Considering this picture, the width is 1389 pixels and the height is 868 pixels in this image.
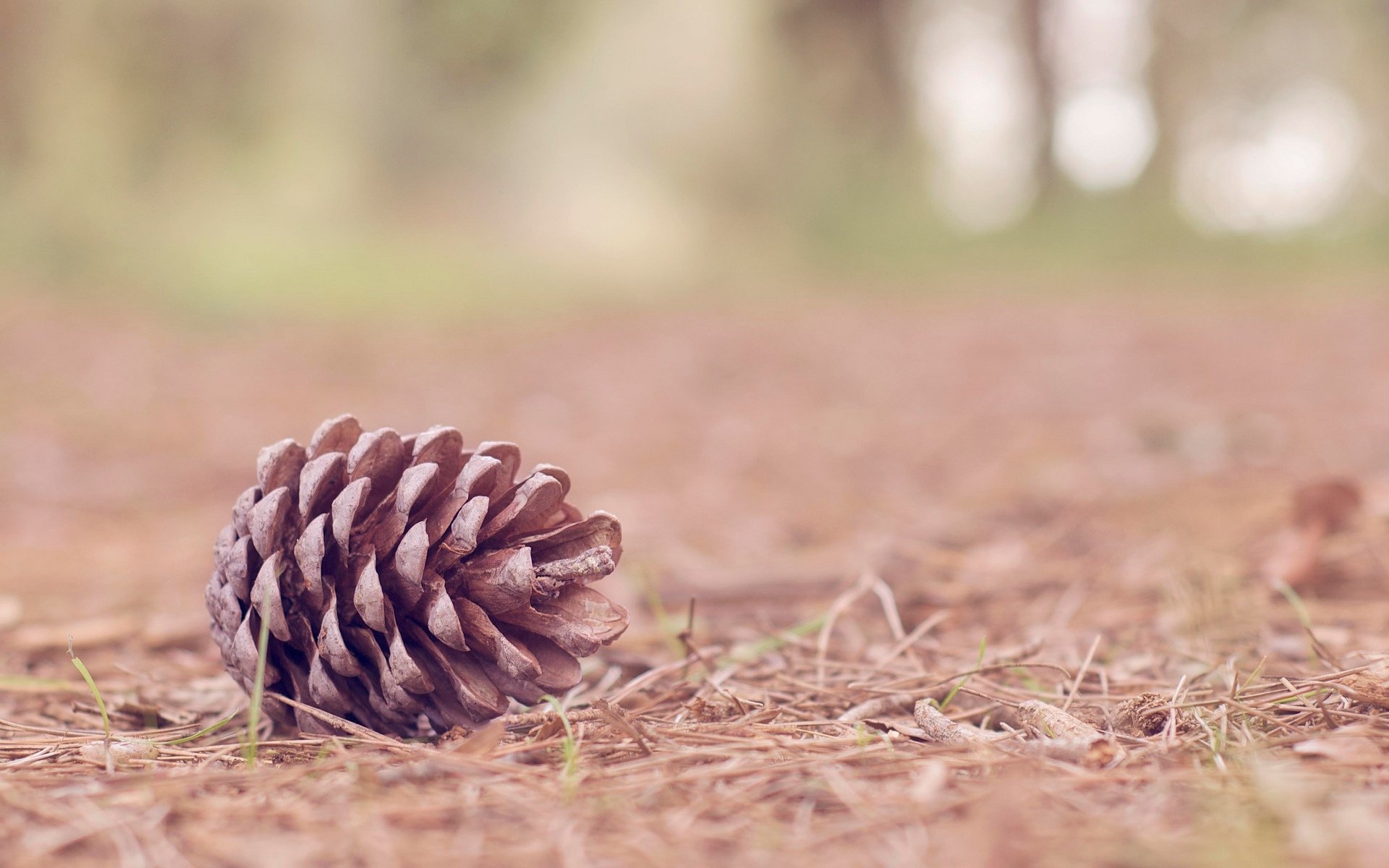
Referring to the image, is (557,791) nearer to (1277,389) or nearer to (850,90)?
(1277,389)

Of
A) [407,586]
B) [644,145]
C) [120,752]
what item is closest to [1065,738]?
[407,586]

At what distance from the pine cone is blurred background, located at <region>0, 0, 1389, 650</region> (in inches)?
25.9

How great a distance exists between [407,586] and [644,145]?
948 centimetres

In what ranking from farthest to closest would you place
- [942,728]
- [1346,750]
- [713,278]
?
[713,278]
[942,728]
[1346,750]

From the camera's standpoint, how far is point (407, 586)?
112 cm

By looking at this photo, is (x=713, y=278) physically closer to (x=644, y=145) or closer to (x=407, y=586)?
(x=644, y=145)

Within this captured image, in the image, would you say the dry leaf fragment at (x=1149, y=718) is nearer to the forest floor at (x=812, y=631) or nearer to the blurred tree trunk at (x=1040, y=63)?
the forest floor at (x=812, y=631)

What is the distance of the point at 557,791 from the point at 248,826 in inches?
9.9

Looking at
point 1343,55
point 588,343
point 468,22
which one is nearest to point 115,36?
point 468,22

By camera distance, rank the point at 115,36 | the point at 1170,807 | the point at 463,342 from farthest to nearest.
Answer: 1. the point at 115,36
2. the point at 463,342
3. the point at 1170,807

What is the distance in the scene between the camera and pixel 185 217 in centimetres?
676

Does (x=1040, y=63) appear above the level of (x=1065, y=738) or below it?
above

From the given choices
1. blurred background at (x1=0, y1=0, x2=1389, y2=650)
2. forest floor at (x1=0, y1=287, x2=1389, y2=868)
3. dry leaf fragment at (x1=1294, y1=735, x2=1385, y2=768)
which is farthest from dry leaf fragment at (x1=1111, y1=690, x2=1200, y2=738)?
blurred background at (x1=0, y1=0, x2=1389, y2=650)

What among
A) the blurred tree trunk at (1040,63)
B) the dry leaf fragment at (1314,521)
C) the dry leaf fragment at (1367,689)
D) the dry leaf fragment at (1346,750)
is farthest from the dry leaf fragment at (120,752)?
the blurred tree trunk at (1040,63)
